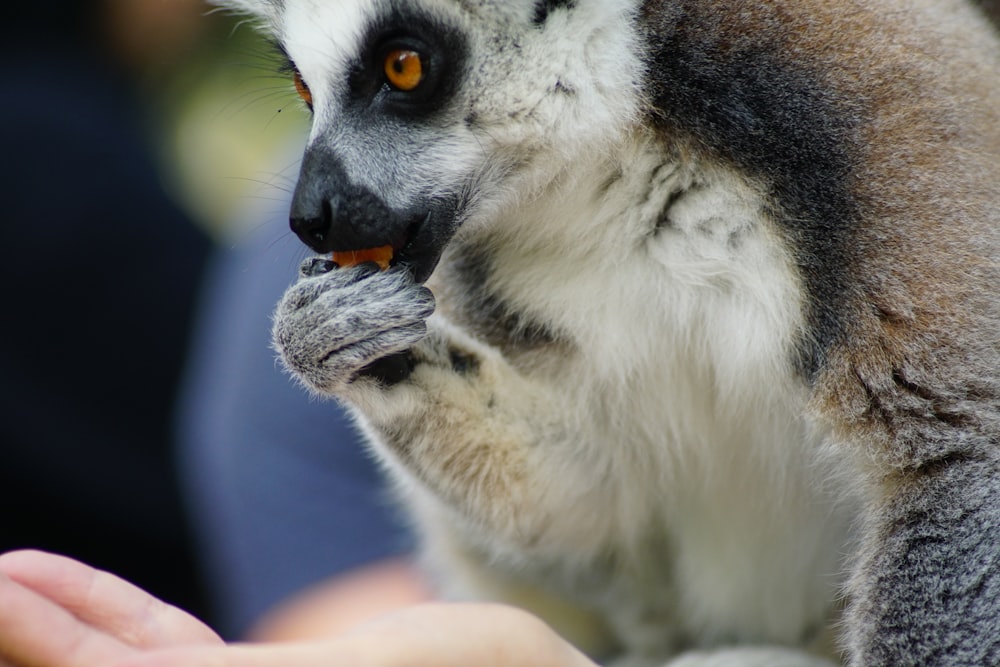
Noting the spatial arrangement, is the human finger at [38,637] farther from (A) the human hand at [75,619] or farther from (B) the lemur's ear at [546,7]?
(B) the lemur's ear at [546,7]

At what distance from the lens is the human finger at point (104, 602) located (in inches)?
47.9

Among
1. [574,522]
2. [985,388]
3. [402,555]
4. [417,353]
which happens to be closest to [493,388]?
[417,353]

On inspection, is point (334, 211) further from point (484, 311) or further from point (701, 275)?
point (701, 275)

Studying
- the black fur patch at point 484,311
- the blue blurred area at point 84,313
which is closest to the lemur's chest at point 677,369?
the black fur patch at point 484,311

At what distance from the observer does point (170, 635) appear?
125cm

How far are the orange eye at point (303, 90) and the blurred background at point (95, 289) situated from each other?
1.01 m

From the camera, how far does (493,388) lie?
1900 millimetres

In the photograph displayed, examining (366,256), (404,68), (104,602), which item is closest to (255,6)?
(404,68)

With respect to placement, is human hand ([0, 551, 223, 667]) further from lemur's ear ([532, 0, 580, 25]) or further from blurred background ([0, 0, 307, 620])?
blurred background ([0, 0, 307, 620])

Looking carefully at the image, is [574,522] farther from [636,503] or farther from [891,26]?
[891,26]

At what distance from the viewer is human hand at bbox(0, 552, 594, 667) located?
1.11 meters

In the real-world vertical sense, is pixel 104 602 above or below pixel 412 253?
below

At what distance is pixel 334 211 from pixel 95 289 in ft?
5.88

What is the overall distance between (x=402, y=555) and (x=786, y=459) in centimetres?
128
